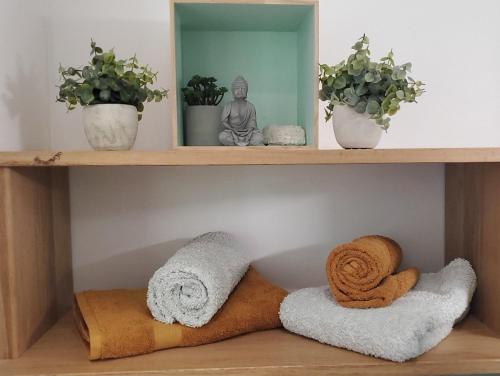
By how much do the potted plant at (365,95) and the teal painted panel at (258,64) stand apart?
0.66 ft

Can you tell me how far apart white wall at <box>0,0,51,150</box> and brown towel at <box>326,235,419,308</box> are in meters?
0.64

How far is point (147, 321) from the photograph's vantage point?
0.85m

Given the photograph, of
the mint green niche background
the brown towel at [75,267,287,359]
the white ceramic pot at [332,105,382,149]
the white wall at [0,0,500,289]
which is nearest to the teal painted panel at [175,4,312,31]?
the mint green niche background

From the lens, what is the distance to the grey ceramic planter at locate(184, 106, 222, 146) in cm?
97

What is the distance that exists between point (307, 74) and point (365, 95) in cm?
14

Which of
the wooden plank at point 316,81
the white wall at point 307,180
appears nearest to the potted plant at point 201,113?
the white wall at point 307,180

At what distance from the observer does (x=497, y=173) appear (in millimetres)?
870

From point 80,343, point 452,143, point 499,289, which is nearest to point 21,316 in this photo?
point 80,343

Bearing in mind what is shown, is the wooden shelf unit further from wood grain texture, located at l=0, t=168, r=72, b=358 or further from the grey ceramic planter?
the grey ceramic planter

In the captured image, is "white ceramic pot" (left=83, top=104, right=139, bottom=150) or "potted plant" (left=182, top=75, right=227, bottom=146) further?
"potted plant" (left=182, top=75, right=227, bottom=146)

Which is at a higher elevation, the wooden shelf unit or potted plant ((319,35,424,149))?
potted plant ((319,35,424,149))

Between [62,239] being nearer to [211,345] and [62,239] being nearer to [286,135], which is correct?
[211,345]

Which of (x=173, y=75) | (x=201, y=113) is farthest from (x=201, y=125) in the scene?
(x=173, y=75)

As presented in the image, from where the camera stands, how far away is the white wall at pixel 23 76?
2.87 ft
